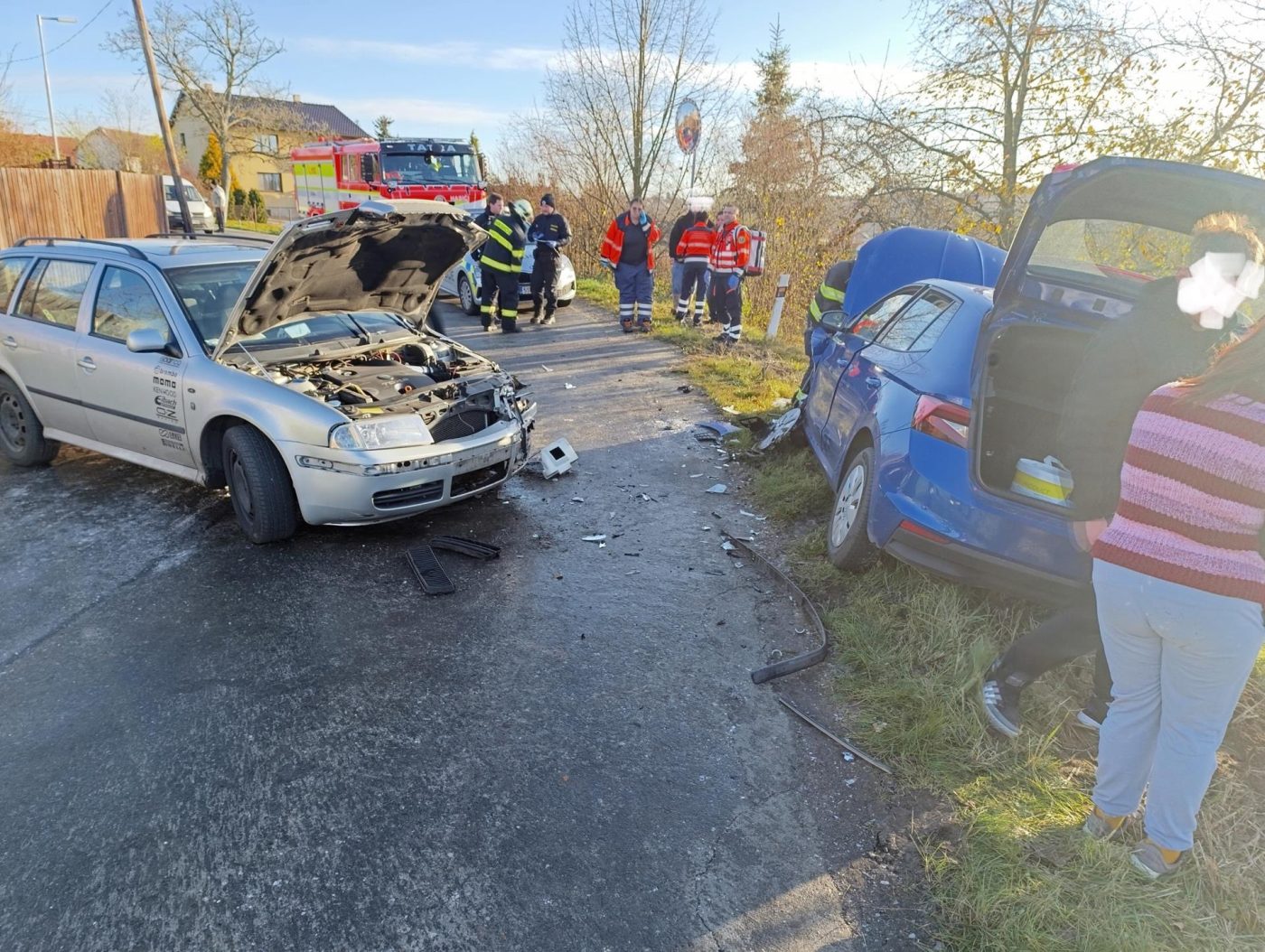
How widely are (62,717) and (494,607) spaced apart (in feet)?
6.00

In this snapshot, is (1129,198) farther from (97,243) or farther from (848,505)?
(97,243)

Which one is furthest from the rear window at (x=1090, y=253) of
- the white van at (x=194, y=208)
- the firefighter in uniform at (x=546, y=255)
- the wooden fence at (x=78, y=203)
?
the white van at (x=194, y=208)

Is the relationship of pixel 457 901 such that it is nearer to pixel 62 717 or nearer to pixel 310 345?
pixel 62 717

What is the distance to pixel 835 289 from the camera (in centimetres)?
741

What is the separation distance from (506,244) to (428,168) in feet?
25.4

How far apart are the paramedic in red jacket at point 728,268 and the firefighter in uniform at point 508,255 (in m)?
2.65

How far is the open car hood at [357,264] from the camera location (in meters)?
4.34

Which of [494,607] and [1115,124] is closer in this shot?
[494,607]

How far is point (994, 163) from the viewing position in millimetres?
9727

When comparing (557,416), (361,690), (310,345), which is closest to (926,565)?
(361,690)

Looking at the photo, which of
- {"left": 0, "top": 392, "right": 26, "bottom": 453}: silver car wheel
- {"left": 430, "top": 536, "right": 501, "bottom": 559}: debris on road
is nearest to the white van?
{"left": 0, "top": 392, "right": 26, "bottom": 453}: silver car wheel

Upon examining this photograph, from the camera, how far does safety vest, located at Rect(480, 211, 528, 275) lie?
10141 millimetres

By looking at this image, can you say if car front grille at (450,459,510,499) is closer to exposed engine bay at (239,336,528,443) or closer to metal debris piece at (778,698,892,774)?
exposed engine bay at (239,336,528,443)

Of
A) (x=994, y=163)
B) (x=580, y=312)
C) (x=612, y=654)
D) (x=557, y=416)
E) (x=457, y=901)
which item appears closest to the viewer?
(x=457, y=901)
